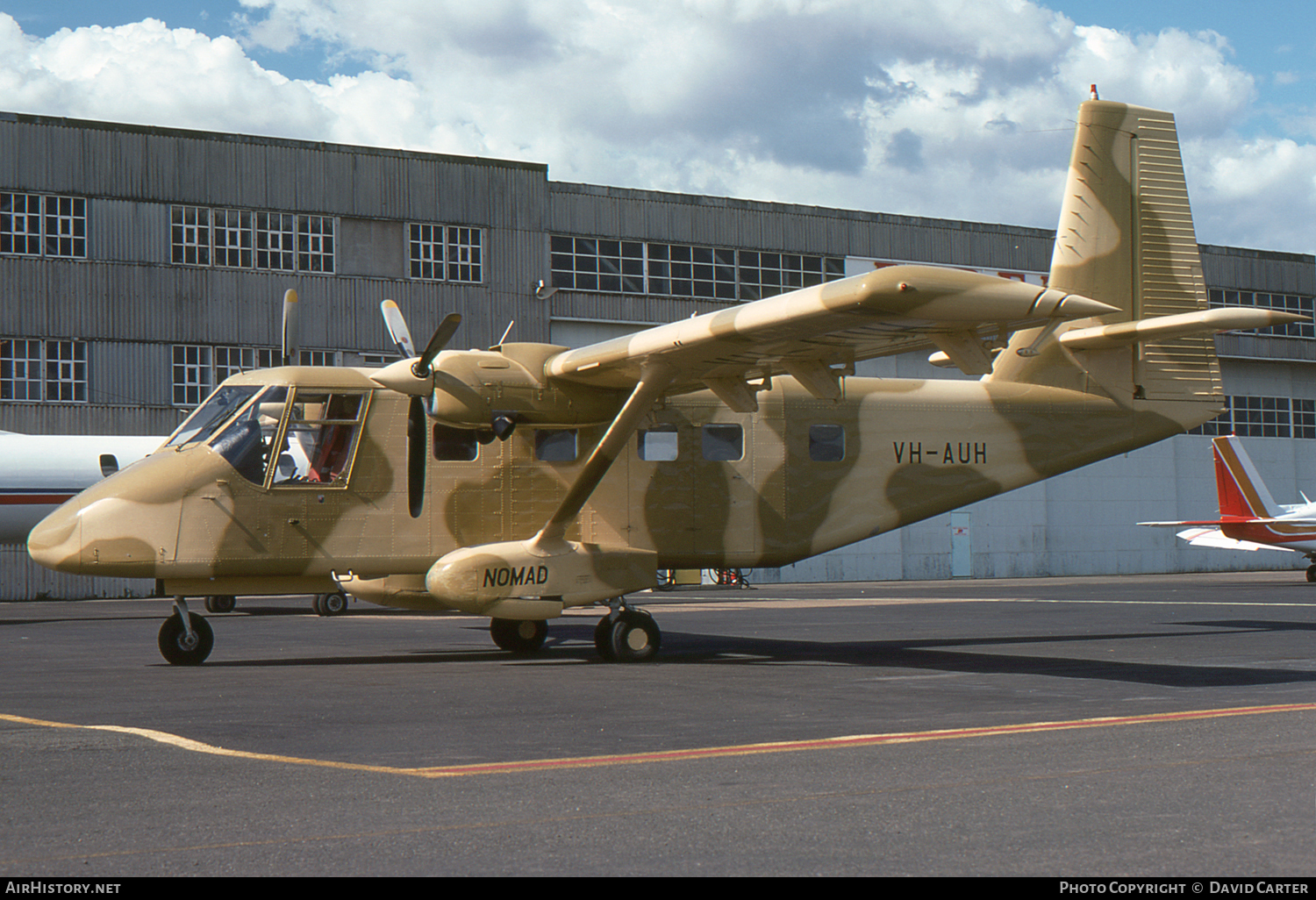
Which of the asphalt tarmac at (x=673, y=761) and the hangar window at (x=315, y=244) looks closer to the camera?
the asphalt tarmac at (x=673, y=761)

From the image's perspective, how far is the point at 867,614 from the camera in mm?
25672

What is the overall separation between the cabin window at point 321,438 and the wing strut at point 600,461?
2643mm

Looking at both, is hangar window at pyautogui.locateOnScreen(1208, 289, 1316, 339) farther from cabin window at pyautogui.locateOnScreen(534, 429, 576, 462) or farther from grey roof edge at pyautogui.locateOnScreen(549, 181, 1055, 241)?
cabin window at pyautogui.locateOnScreen(534, 429, 576, 462)

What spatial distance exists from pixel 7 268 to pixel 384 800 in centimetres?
3849

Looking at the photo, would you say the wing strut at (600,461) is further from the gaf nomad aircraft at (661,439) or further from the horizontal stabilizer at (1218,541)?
the horizontal stabilizer at (1218,541)

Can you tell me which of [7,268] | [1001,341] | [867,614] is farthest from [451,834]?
[7,268]

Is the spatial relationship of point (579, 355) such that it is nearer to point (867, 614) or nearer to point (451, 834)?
point (451, 834)

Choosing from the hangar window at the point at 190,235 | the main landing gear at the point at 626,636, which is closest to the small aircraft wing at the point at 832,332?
the main landing gear at the point at 626,636

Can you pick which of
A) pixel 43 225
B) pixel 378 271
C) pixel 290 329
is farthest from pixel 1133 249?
pixel 43 225

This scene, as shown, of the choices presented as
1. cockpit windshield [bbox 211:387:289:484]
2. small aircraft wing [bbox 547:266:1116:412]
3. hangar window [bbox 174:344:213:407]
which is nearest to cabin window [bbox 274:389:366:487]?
cockpit windshield [bbox 211:387:289:484]

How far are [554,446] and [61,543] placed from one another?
593 centimetres

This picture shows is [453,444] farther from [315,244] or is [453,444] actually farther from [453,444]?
[315,244]

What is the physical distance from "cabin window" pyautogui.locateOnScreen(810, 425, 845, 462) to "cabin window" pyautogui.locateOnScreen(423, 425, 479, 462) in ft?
15.2

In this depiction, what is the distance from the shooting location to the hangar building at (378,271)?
40.1 meters
